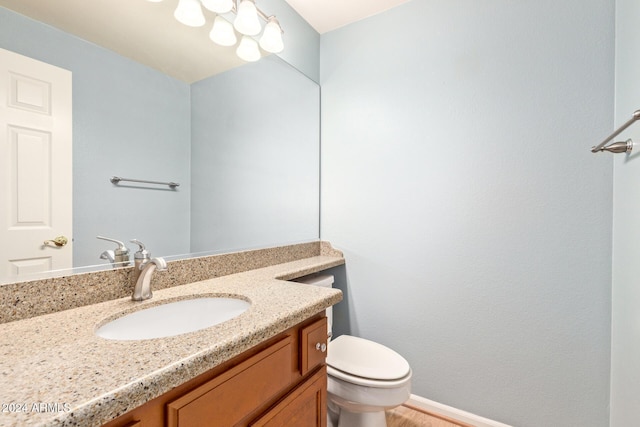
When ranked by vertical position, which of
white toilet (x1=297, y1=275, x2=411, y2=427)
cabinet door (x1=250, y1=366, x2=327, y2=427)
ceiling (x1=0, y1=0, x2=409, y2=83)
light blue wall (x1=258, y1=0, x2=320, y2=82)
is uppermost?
light blue wall (x1=258, y1=0, x2=320, y2=82)

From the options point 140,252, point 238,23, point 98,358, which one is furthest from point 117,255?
point 238,23

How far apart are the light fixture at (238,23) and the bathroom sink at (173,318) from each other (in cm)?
109

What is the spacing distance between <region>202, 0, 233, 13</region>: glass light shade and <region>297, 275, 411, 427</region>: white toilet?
1.56 metres

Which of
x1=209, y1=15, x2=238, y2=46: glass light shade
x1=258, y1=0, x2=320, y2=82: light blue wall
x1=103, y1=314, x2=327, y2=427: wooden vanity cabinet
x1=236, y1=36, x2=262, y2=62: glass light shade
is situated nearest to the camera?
x1=103, y1=314, x2=327, y2=427: wooden vanity cabinet

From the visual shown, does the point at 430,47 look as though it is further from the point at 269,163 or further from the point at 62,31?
the point at 62,31

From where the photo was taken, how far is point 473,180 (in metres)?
1.42

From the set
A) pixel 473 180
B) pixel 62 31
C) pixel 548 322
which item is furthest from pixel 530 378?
pixel 62 31

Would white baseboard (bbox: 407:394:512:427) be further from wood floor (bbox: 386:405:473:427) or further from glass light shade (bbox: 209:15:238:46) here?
glass light shade (bbox: 209:15:238:46)

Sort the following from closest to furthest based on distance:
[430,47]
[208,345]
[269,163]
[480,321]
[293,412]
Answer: [208,345] < [293,412] < [480,321] < [430,47] < [269,163]

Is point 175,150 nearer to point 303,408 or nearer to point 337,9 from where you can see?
point 303,408

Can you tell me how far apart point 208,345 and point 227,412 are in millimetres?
168

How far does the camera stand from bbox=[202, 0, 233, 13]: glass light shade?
1.17 m

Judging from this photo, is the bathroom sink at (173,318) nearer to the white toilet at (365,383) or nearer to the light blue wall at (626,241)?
the white toilet at (365,383)

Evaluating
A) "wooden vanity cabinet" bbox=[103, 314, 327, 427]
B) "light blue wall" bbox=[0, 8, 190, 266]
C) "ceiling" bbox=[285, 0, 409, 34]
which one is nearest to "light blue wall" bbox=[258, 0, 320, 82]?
"ceiling" bbox=[285, 0, 409, 34]
